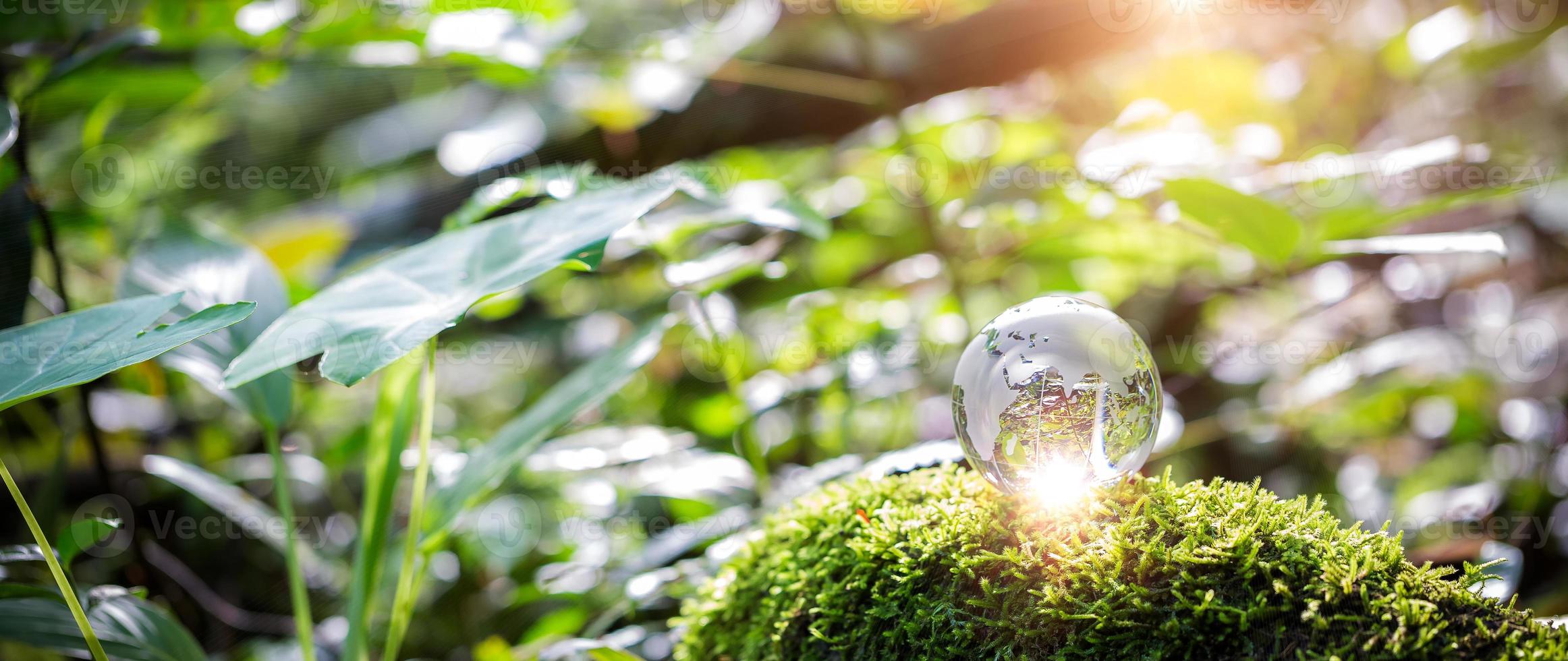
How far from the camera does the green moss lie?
0.40m

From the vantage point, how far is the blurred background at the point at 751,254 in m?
0.90

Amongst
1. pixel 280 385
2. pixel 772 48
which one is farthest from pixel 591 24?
pixel 280 385

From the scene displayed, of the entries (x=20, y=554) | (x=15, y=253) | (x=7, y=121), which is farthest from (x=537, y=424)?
(x=15, y=253)

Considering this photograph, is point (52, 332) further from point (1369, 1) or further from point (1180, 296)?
point (1369, 1)

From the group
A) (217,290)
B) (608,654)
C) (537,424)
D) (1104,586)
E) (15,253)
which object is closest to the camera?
(1104,586)

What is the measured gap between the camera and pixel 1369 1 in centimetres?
220

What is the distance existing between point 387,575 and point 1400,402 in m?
1.76

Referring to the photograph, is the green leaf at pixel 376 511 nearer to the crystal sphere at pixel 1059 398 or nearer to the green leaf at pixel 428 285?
the green leaf at pixel 428 285

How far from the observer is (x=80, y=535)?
683mm

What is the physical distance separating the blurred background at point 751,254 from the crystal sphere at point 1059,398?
0.13 meters

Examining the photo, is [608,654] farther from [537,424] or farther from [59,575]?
[59,575]

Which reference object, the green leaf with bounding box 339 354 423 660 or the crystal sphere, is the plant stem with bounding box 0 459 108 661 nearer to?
the green leaf with bounding box 339 354 423 660

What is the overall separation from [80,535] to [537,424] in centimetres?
40

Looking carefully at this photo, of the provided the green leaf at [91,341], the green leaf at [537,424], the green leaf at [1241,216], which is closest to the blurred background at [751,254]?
the green leaf at [1241,216]
